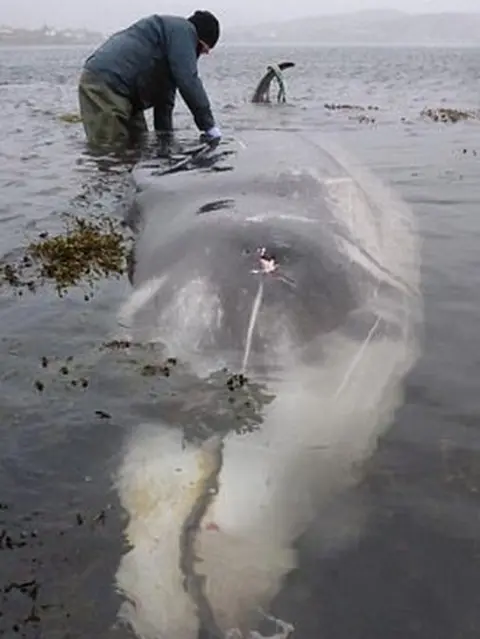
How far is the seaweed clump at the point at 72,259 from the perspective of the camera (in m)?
7.70

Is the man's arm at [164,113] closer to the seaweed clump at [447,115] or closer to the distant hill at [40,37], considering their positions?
the seaweed clump at [447,115]

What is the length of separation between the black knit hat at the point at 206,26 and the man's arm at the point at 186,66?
0.90 ft

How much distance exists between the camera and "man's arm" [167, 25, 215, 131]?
1286 centimetres

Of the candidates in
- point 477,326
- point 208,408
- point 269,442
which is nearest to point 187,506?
point 269,442

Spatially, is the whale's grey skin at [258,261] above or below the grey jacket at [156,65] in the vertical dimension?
below

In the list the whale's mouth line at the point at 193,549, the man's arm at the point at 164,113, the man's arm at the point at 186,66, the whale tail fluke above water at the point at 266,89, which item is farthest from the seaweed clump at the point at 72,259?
the whale tail fluke above water at the point at 266,89

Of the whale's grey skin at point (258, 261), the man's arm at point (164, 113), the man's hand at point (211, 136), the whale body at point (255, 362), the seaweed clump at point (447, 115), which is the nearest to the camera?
the whale body at point (255, 362)

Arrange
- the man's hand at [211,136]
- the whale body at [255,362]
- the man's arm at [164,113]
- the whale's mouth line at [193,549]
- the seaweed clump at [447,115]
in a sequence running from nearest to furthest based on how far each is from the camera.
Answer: the whale's mouth line at [193,549]
the whale body at [255,362]
the man's hand at [211,136]
the man's arm at [164,113]
the seaweed clump at [447,115]

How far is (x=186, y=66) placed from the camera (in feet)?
42.3

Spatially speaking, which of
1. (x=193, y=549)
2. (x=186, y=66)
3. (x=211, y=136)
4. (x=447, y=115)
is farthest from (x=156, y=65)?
(x=193, y=549)

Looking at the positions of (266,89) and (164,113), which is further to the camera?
(266,89)

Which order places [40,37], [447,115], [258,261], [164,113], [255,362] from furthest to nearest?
[40,37] → [447,115] → [164,113] → [258,261] → [255,362]

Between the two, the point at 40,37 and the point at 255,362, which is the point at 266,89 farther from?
the point at 40,37

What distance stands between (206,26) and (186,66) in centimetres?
67
